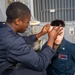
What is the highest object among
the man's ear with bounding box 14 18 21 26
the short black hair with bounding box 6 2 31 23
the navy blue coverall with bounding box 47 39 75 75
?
the short black hair with bounding box 6 2 31 23

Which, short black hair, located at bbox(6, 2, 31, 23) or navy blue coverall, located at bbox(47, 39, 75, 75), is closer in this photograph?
short black hair, located at bbox(6, 2, 31, 23)

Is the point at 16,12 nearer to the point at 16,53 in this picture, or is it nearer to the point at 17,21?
the point at 17,21

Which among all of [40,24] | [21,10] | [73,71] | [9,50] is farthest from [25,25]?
[40,24]

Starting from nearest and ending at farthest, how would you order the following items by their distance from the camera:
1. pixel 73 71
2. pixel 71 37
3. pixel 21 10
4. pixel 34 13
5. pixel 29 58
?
pixel 29 58
pixel 21 10
pixel 73 71
pixel 71 37
pixel 34 13

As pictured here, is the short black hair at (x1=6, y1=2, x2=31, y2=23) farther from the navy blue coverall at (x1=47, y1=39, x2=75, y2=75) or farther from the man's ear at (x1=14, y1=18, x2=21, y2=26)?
the navy blue coverall at (x1=47, y1=39, x2=75, y2=75)

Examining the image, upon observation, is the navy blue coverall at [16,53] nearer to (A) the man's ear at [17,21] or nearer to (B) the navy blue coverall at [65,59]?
(A) the man's ear at [17,21]

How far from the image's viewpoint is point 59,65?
2092mm

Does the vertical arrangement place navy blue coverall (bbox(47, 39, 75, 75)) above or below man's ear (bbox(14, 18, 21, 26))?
below

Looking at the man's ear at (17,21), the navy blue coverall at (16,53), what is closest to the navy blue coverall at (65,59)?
the navy blue coverall at (16,53)

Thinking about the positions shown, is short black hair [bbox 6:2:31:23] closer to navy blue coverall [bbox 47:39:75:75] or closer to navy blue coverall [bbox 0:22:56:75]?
navy blue coverall [bbox 0:22:56:75]

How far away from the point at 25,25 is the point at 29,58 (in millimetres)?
288

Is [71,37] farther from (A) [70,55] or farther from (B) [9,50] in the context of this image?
(B) [9,50]

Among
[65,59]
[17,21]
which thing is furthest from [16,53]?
[65,59]

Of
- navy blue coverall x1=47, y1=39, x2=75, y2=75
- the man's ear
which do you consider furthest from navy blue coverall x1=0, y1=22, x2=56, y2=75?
navy blue coverall x1=47, y1=39, x2=75, y2=75
